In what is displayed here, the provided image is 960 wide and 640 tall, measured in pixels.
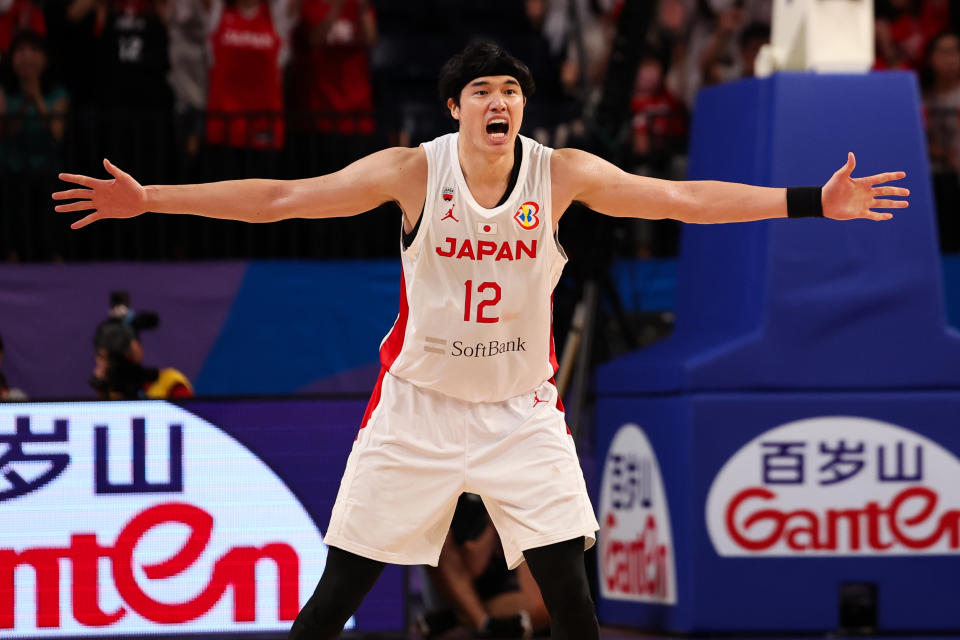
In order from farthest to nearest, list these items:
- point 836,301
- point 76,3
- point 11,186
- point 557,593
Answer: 1. point 76,3
2. point 11,186
3. point 836,301
4. point 557,593

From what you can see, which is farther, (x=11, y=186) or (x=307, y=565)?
(x=11, y=186)

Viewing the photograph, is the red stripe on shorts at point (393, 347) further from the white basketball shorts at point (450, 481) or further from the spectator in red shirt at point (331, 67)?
the spectator in red shirt at point (331, 67)

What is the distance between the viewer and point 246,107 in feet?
30.9

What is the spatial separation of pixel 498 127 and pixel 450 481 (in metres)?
1.17

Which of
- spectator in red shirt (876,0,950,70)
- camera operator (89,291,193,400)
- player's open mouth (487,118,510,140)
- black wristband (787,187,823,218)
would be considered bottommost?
camera operator (89,291,193,400)

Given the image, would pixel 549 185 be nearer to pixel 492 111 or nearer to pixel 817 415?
pixel 492 111

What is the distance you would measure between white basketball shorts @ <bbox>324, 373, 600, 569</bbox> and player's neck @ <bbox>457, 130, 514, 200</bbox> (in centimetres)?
70

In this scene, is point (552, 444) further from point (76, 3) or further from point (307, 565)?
point (76, 3)

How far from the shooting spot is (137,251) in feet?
30.0

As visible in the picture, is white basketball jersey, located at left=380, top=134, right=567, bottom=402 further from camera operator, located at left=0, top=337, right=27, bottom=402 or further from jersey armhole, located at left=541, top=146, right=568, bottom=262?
camera operator, located at left=0, top=337, right=27, bottom=402

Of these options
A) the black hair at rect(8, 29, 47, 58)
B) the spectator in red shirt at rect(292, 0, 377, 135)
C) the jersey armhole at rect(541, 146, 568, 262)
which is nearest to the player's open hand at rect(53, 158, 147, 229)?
the jersey armhole at rect(541, 146, 568, 262)

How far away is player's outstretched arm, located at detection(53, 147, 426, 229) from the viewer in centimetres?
443

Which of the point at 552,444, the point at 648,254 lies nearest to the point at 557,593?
the point at 552,444

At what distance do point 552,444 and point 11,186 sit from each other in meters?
5.53
